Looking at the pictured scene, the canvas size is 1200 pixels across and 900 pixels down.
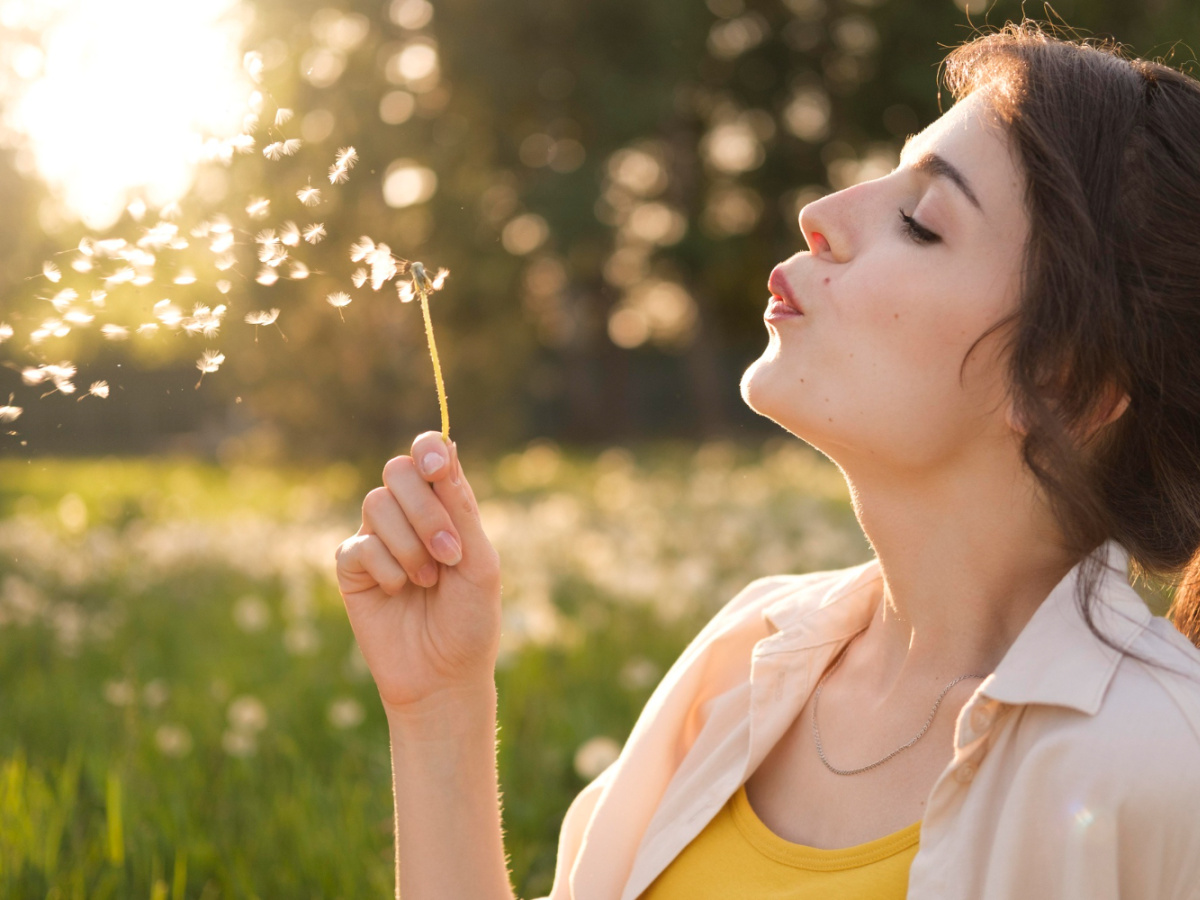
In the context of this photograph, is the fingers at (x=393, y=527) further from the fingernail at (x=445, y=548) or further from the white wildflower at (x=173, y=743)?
the white wildflower at (x=173, y=743)

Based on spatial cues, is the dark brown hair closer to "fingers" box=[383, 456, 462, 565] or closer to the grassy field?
"fingers" box=[383, 456, 462, 565]

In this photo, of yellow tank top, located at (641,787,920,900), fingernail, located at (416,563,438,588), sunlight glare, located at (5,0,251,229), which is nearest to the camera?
yellow tank top, located at (641,787,920,900)

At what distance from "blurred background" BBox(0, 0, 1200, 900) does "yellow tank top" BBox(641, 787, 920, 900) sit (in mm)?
1034

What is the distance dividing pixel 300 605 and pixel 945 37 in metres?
18.3

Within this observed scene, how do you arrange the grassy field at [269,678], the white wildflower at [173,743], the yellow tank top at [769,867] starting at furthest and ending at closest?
the white wildflower at [173,743]
the grassy field at [269,678]
the yellow tank top at [769,867]

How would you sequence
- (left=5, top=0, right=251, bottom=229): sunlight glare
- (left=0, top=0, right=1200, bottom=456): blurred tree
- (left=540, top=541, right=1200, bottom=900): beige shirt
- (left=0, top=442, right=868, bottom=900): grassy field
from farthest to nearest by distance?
(left=0, top=0, right=1200, bottom=456): blurred tree, (left=0, top=442, right=868, bottom=900): grassy field, (left=5, top=0, right=251, bottom=229): sunlight glare, (left=540, top=541, right=1200, bottom=900): beige shirt

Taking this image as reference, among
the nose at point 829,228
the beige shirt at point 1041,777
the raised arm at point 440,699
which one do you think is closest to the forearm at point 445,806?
the raised arm at point 440,699

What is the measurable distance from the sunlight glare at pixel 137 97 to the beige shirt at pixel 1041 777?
126cm

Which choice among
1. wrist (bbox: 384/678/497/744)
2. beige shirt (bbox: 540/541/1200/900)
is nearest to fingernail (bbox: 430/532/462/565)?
wrist (bbox: 384/678/497/744)

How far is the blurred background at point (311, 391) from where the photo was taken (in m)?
2.05

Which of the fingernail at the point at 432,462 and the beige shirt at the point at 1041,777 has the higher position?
the fingernail at the point at 432,462

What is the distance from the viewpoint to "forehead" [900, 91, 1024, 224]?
1.59m

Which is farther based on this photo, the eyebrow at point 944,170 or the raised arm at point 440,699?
the raised arm at point 440,699

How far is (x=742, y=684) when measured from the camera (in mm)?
1919
